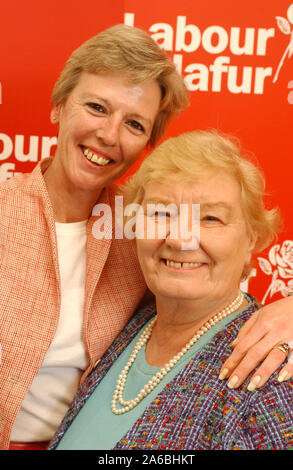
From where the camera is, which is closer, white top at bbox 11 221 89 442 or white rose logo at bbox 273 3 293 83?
white top at bbox 11 221 89 442

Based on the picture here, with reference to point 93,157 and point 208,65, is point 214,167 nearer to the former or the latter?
point 93,157

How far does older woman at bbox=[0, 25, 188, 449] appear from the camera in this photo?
1.75m

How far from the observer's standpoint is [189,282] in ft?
5.03

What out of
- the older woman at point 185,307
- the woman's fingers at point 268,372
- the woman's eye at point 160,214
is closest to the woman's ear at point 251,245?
the older woman at point 185,307

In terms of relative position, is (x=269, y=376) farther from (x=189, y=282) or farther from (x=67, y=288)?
(x=67, y=288)

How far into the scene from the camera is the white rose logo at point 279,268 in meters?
2.45

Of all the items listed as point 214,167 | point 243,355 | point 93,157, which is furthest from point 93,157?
point 243,355

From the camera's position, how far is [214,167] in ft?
5.14

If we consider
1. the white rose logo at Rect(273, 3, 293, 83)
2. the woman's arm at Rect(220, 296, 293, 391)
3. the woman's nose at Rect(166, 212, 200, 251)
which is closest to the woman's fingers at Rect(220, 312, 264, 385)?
the woman's arm at Rect(220, 296, 293, 391)

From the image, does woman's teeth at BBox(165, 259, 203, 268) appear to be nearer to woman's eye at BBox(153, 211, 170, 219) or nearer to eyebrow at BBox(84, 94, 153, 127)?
woman's eye at BBox(153, 211, 170, 219)

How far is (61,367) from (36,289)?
0.25 m

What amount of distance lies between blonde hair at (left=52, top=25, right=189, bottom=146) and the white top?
1.64 feet

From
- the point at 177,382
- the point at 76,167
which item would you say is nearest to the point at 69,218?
the point at 76,167
